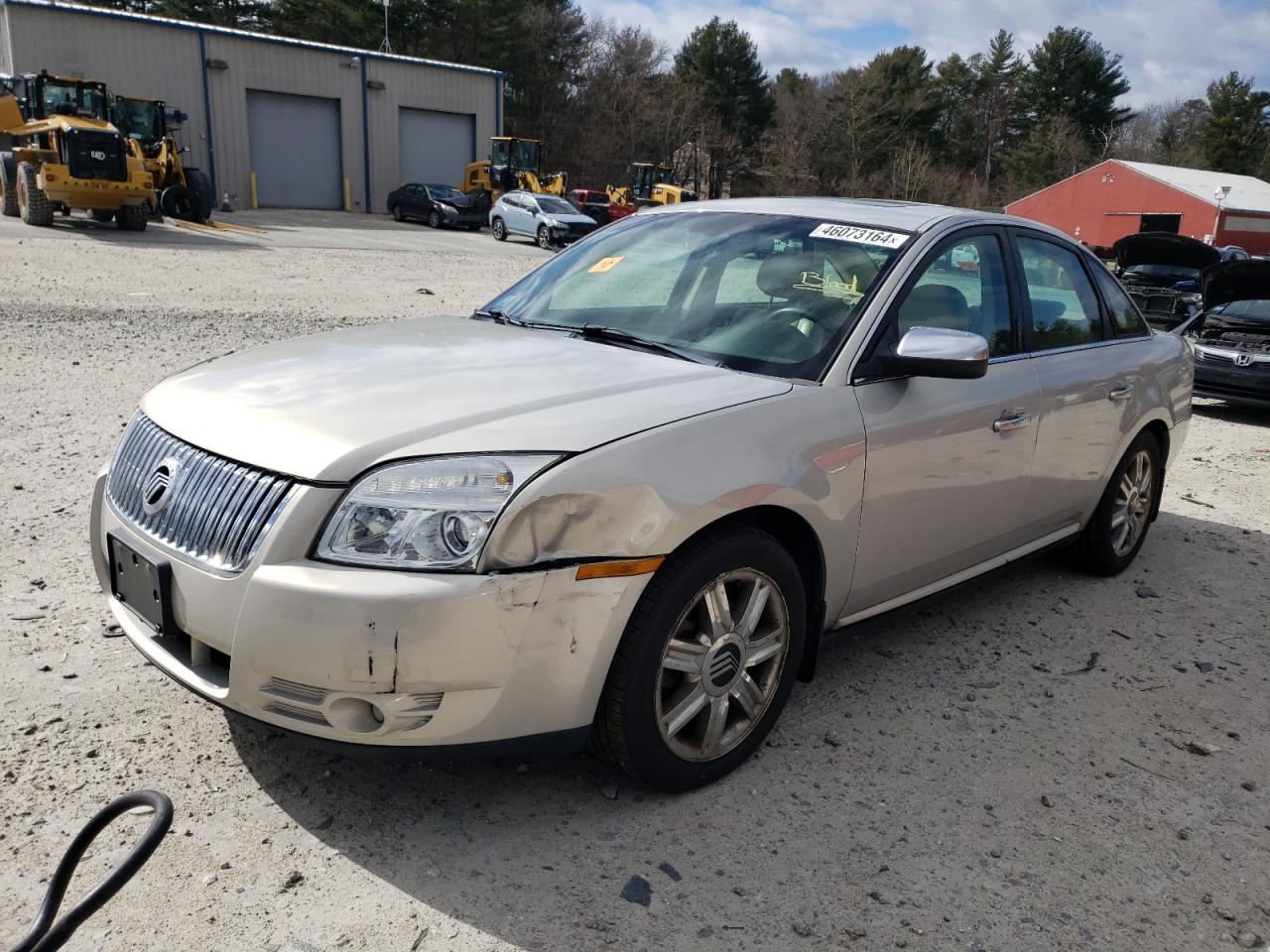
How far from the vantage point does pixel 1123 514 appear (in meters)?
5.03

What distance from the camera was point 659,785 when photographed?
113 inches

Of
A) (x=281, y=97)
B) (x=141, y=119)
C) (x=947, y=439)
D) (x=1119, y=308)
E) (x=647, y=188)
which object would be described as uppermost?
(x=281, y=97)

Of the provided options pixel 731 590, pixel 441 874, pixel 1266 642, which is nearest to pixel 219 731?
pixel 441 874

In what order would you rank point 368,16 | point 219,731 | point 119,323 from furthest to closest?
point 368,16, point 119,323, point 219,731

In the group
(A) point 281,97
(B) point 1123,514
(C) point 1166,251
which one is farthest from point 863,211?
(A) point 281,97

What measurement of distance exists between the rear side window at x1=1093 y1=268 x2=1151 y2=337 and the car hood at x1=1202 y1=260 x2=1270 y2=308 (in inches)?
222

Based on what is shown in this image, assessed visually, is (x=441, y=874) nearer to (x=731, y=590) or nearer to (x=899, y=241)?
(x=731, y=590)

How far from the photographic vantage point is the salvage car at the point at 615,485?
94.6 inches

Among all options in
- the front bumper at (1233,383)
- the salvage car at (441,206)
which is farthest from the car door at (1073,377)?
the salvage car at (441,206)

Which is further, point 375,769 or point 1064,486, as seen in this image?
point 1064,486

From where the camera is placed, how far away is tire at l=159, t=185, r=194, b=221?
24609 millimetres

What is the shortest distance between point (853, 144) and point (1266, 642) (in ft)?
216

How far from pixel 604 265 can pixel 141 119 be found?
86.7 ft

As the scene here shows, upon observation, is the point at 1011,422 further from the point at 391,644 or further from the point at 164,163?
the point at 164,163
